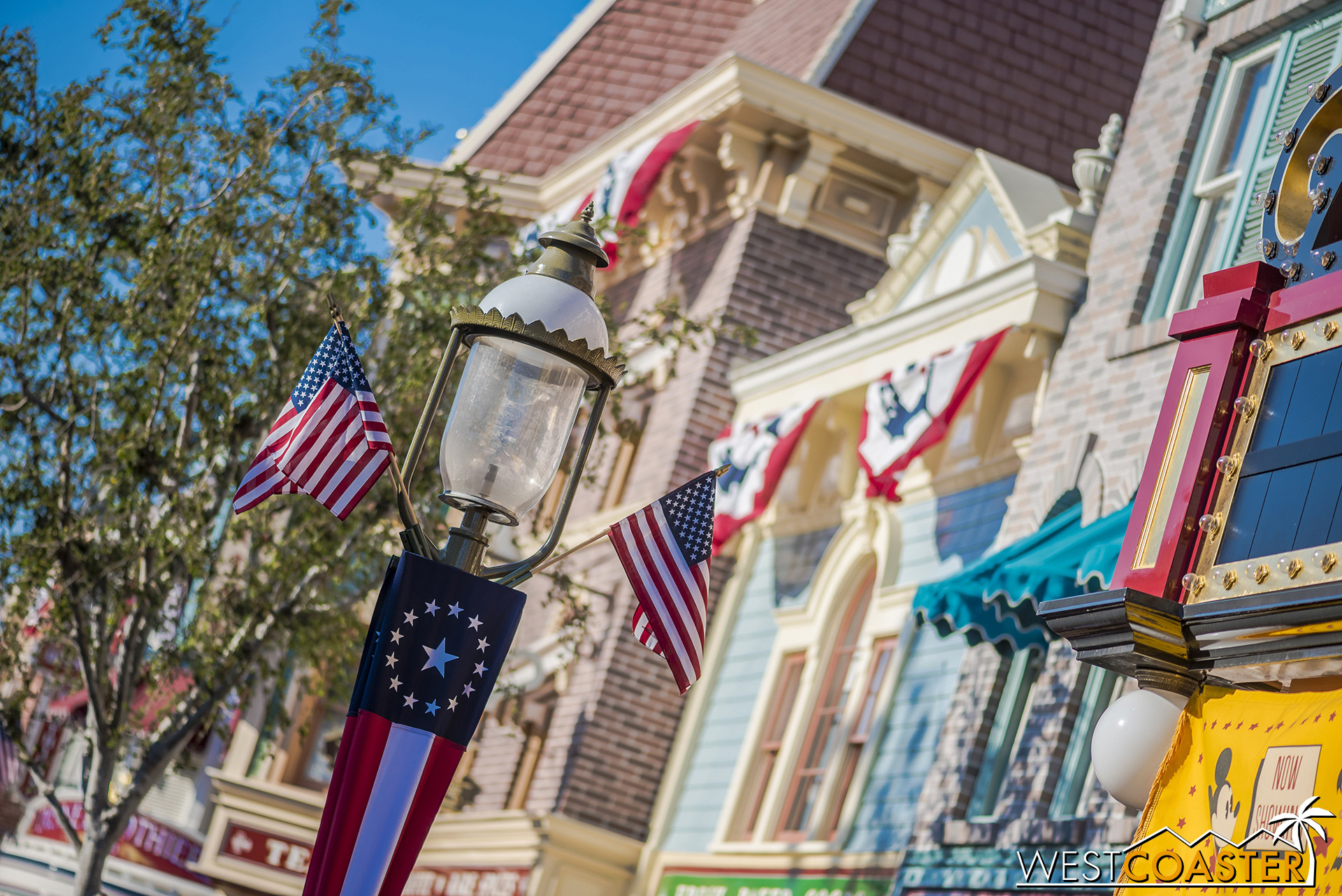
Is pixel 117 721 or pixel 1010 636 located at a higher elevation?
pixel 1010 636

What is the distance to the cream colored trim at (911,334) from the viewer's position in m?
12.2

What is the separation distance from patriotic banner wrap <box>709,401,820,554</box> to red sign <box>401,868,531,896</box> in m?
3.85

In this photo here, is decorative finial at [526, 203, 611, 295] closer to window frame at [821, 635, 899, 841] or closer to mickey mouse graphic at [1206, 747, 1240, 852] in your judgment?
mickey mouse graphic at [1206, 747, 1240, 852]

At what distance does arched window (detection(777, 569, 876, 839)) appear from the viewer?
13867 millimetres

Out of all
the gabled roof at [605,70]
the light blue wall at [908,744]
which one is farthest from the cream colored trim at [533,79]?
the light blue wall at [908,744]

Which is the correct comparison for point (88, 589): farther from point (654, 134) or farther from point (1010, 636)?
point (654, 134)

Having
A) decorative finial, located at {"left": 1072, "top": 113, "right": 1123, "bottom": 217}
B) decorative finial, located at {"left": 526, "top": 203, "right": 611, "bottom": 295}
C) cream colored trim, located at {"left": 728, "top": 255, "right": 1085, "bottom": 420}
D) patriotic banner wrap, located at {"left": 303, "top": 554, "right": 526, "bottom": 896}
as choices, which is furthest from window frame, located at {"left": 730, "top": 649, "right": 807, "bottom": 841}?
patriotic banner wrap, located at {"left": 303, "top": 554, "right": 526, "bottom": 896}

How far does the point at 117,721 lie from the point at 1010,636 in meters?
6.18

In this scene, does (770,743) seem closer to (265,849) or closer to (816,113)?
(816,113)

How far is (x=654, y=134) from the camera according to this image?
19.2 m

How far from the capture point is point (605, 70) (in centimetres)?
2530

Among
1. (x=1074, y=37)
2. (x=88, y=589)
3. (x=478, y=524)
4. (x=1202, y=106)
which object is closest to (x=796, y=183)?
(x=1074, y=37)

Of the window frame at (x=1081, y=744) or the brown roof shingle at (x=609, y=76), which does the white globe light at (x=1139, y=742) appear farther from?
the brown roof shingle at (x=609, y=76)

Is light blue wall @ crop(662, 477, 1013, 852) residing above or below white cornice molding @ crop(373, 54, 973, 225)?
below
